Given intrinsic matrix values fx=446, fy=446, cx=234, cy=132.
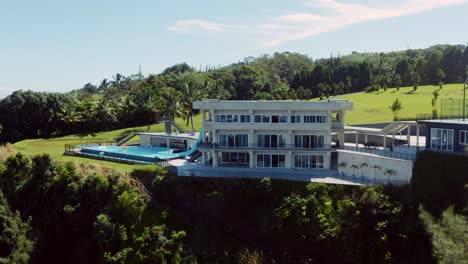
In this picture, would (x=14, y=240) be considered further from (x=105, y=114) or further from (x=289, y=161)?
(x=105, y=114)

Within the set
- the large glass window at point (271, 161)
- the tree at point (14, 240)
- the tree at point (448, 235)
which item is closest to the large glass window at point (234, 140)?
the large glass window at point (271, 161)

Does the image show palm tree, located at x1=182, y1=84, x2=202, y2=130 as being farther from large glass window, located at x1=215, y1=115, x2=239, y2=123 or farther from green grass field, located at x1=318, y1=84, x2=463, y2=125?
green grass field, located at x1=318, y1=84, x2=463, y2=125

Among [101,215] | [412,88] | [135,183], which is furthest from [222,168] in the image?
[412,88]

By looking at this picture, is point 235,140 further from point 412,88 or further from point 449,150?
point 412,88

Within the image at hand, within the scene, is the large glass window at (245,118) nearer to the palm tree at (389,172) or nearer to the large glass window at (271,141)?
the large glass window at (271,141)

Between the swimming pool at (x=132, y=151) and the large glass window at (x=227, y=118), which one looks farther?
the swimming pool at (x=132, y=151)

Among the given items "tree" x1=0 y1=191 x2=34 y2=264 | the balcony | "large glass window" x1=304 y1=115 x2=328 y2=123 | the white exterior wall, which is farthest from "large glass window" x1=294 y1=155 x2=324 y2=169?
"tree" x1=0 y1=191 x2=34 y2=264
